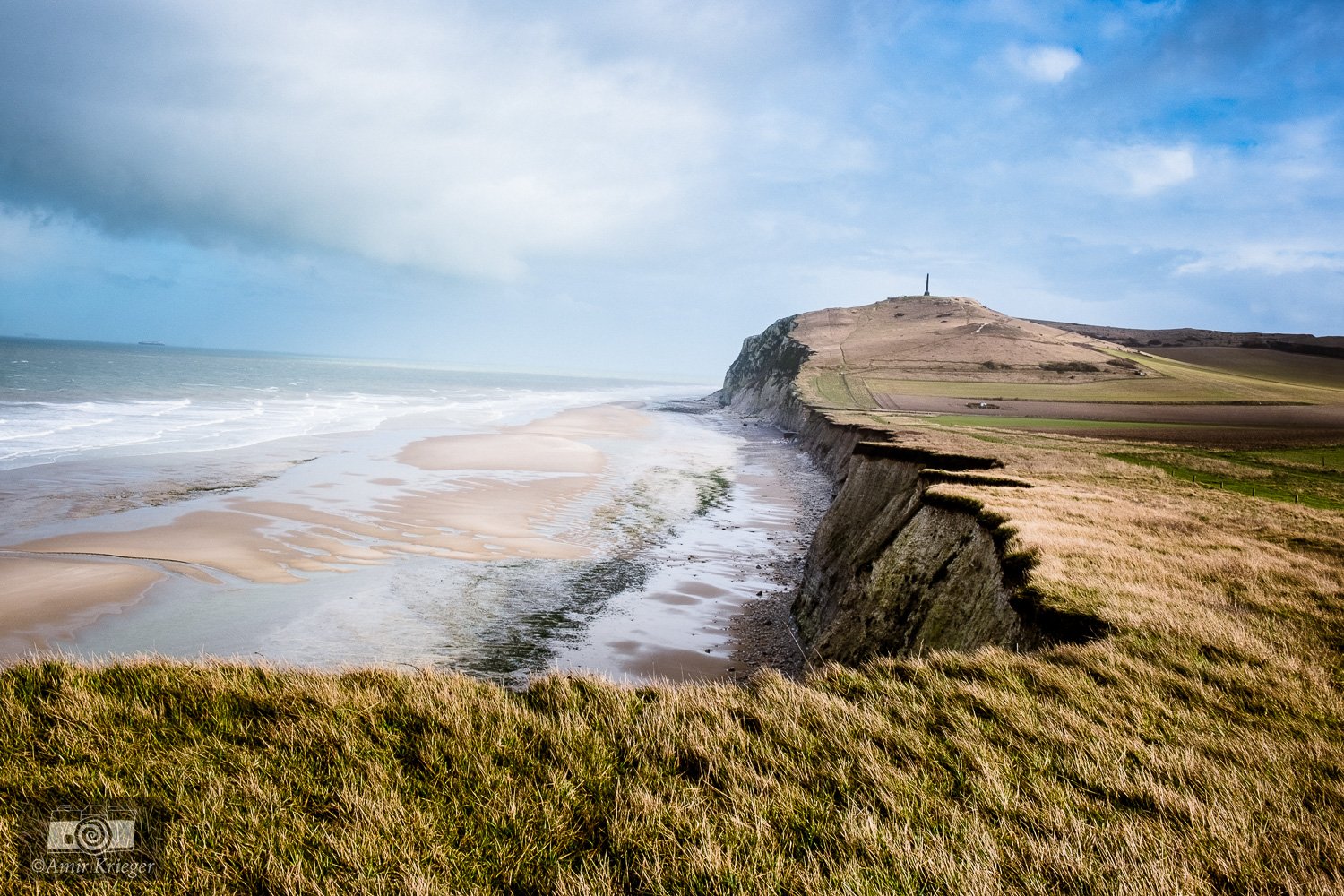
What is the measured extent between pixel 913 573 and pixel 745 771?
870 cm

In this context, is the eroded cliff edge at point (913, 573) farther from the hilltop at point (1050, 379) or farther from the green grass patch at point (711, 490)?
the hilltop at point (1050, 379)

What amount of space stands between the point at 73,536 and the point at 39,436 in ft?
85.6

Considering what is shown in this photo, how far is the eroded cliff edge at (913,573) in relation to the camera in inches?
331

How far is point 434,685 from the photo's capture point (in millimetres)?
5531

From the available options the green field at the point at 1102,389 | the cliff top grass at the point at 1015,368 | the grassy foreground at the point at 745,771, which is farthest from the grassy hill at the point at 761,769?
the green field at the point at 1102,389

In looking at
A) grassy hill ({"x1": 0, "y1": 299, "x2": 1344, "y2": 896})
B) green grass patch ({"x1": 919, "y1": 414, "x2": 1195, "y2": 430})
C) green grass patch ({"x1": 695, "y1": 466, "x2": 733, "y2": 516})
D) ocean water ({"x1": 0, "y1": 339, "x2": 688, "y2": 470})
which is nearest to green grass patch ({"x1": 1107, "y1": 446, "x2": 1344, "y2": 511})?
grassy hill ({"x1": 0, "y1": 299, "x2": 1344, "y2": 896})

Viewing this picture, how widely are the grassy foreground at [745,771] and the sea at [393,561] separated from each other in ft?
Answer: 4.34

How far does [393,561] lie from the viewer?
19.5m

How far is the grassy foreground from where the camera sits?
11.0ft

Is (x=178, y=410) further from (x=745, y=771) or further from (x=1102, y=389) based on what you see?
(x=1102, y=389)

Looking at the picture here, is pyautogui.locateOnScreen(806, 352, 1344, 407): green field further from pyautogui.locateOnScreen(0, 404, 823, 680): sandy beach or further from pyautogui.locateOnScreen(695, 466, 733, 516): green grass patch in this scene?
pyautogui.locateOnScreen(0, 404, 823, 680): sandy beach

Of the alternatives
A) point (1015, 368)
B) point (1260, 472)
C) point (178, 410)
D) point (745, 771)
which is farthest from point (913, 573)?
point (1015, 368)

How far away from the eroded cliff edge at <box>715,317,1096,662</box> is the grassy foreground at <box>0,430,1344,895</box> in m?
1.84

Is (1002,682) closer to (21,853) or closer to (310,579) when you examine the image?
(21,853)
